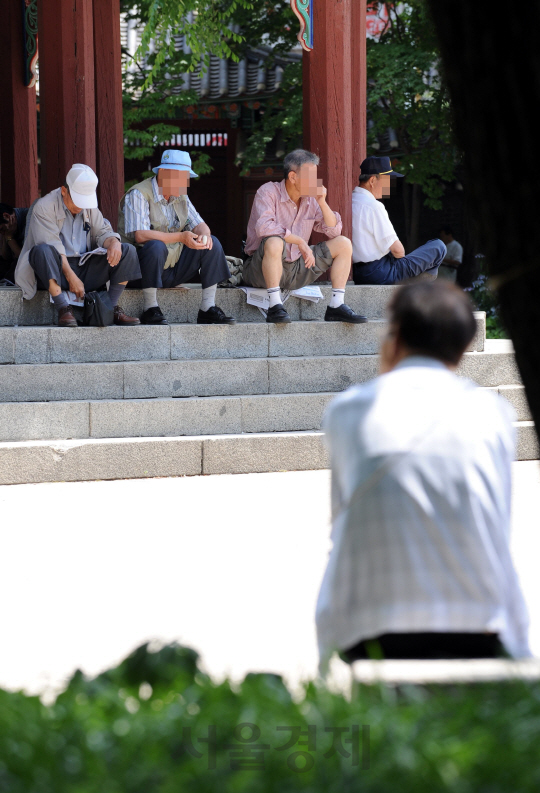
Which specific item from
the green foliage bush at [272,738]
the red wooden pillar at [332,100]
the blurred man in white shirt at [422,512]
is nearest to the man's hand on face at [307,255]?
the red wooden pillar at [332,100]

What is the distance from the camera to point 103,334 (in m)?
7.87

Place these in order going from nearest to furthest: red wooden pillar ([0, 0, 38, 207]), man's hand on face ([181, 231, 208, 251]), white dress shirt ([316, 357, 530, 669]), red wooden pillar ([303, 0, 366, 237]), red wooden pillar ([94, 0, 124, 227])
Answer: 1. white dress shirt ([316, 357, 530, 669])
2. man's hand on face ([181, 231, 208, 251])
3. red wooden pillar ([303, 0, 366, 237])
4. red wooden pillar ([94, 0, 124, 227])
5. red wooden pillar ([0, 0, 38, 207])

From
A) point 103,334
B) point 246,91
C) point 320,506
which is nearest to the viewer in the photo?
point 320,506

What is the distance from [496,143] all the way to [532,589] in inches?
114

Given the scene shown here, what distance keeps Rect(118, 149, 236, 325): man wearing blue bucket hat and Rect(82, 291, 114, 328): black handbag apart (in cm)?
37

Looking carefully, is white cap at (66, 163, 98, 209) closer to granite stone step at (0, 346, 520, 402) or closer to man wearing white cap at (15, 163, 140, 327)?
man wearing white cap at (15, 163, 140, 327)

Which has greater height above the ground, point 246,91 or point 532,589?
point 246,91

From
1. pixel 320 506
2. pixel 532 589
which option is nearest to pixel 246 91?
pixel 320 506

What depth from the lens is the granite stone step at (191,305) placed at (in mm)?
8109

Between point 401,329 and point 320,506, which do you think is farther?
point 320,506

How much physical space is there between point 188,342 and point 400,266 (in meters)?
2.38

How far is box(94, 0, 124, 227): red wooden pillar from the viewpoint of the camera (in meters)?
10.6

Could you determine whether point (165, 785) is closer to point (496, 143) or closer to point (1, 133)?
point (496, 143)

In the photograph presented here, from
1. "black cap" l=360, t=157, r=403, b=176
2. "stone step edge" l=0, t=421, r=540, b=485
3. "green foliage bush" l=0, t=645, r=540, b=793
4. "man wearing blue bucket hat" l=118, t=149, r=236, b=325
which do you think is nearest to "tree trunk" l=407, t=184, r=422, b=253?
"black cap" l=360, t=157, r=403, b=176
